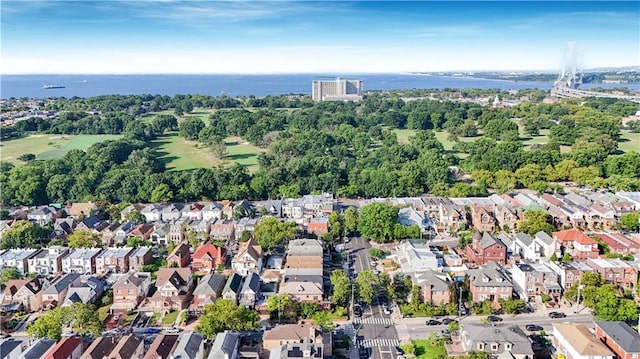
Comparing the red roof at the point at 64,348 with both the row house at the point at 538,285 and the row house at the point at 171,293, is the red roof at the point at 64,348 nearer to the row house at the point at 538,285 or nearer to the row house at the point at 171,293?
the row house at the point at 171,293

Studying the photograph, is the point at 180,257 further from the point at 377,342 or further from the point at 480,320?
the point at 480,320

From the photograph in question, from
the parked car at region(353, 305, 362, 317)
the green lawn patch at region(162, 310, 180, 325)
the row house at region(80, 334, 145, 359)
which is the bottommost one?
the green lawn patch at region(162, 310, 180, 325)

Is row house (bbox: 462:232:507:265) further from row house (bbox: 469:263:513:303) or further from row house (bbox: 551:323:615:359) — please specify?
row house (bbox: 551:323:615:359)

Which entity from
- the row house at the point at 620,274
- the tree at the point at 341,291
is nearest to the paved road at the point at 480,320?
the tree at the point at 341,291

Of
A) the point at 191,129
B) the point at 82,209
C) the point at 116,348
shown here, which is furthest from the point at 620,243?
the point at 191,129

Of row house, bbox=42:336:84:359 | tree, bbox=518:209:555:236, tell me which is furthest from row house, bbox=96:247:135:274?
tree, bbox=518:209:555:236

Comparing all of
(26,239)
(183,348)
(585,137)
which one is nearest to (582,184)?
(585,137)

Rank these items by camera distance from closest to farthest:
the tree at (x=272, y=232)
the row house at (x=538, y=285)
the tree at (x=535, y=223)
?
1. the row house at (x=538, y=285)
2. the tree at (x=272, y=232)
3. the tree at (x=535, y=223)
